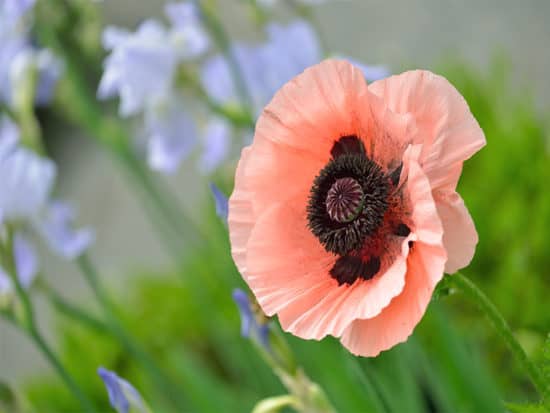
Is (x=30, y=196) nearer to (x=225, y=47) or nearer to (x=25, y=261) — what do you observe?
Result: (x=25, y=261)

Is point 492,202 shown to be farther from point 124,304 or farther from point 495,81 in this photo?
point 124,304

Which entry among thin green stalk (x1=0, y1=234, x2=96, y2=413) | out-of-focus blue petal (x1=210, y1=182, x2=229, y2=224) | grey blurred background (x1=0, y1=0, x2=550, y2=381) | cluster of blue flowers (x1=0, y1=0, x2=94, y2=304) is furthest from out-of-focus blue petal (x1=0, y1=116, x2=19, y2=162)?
grey blurred background (x1=0, y1=0, x2=550, y2=381)

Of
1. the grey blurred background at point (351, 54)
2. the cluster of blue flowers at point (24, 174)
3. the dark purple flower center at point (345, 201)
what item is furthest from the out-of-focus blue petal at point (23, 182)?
the grey blurred background at point (351, 54)

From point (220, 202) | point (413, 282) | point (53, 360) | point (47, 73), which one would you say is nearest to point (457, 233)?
point (413, 282)

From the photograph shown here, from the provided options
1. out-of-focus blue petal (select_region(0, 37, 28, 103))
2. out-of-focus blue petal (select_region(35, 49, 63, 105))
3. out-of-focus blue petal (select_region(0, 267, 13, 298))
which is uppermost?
out-of-focus blue petal (select_region(0, 37, 28, 103))

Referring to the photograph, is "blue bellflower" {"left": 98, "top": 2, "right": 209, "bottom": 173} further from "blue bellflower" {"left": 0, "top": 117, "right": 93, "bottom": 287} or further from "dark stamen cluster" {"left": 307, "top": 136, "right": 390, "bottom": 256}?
"dark stamen cluster" {"left": 307, "top": 136, "right": 390, "bottom": 256}

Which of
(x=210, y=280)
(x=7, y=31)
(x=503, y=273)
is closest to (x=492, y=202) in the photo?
(x=503, y=273)

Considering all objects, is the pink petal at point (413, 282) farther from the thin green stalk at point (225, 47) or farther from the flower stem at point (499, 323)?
the thin green stalk at point (225, 47)
